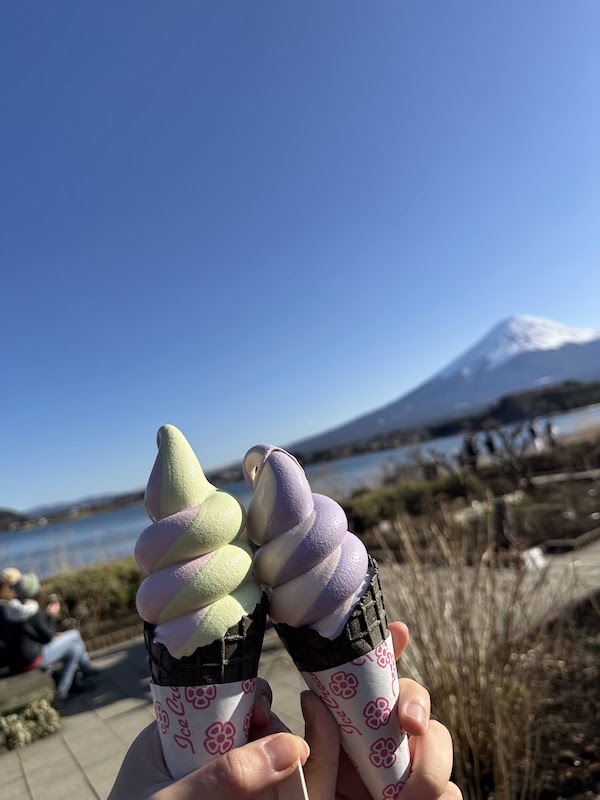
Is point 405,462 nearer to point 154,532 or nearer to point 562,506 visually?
point 562,506

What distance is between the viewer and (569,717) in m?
3.28

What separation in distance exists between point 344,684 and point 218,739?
0.31 metres

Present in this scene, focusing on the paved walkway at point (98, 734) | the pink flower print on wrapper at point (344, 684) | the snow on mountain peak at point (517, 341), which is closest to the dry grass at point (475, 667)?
the paved walkway at point (98, 734)

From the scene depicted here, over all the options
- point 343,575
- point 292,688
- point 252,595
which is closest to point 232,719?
point 252,595

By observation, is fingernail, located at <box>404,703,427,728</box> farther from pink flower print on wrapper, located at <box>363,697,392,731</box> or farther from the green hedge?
the green hedge

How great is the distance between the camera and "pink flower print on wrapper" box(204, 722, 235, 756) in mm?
1097

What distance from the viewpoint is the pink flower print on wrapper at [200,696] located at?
3.62 ft

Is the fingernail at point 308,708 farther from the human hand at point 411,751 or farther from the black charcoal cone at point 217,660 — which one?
the black charcoal cone at point 217,660

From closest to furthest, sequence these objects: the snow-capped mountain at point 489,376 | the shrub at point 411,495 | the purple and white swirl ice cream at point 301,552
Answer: the purple and white swirl ice cream at point 301,552 < the shrub at point 411,495 < the snow-capped mountain at point 489,376

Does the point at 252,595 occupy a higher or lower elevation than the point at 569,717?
higher

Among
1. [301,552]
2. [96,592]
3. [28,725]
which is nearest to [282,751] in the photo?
[301,552]

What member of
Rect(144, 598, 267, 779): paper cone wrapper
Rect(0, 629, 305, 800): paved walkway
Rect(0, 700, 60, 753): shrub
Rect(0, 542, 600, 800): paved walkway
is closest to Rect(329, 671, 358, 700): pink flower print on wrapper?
Rect(144, 598, 267, 779): paper cone wrapper

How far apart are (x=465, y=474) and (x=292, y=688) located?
29.9ft

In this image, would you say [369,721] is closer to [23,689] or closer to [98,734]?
[98,734]
